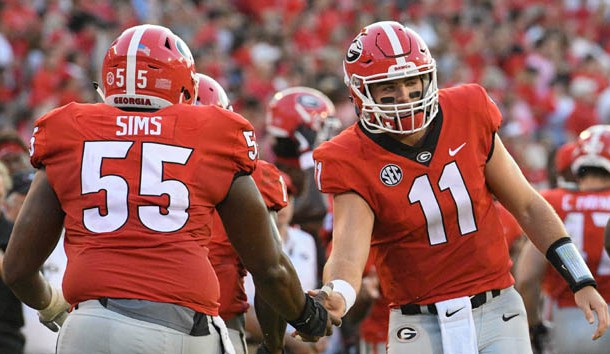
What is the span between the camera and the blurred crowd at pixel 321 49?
44.0 feet

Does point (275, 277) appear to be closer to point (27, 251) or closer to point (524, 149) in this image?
point (27, 251)

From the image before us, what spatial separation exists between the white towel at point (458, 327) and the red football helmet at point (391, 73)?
0.68 meters

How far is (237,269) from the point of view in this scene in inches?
200

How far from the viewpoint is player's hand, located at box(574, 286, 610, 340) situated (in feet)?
14.5

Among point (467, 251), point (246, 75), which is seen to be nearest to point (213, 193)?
point (467, 251)

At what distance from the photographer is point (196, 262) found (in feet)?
12.2

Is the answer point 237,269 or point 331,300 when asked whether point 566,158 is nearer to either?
point 237,269

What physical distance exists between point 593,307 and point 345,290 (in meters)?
0.98

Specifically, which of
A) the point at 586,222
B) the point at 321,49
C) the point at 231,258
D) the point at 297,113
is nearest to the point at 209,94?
the point at 231,258

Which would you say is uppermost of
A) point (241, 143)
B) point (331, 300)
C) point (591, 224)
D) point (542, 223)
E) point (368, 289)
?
point (241, 143)

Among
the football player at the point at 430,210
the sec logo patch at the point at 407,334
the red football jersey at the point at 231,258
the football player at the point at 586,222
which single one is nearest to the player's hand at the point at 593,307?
the football player at the point at 430,210

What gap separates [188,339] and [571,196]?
3.53 m

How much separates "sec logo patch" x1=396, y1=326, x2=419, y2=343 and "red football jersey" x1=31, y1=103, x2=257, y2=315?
1.01 m

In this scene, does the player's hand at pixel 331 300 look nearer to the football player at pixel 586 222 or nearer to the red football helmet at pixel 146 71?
the red football helmet at pixel 146 71
